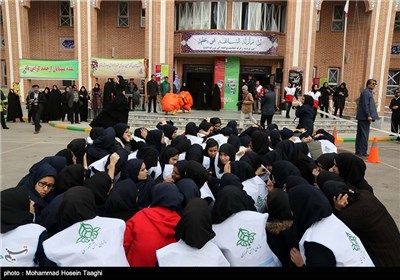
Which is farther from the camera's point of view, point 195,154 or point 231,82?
point 231,82

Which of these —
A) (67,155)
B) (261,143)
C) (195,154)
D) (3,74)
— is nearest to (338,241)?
(195,154)

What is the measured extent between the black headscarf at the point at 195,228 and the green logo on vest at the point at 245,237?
11.9 inches

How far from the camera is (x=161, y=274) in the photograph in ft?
6.53

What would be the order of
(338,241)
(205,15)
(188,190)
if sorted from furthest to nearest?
(205,15) < (188,190) < (338,241)

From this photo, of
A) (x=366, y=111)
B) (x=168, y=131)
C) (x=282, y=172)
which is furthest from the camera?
(x=366, y=111)

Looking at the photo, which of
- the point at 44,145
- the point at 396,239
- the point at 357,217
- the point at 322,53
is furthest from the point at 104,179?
the point at 322,53

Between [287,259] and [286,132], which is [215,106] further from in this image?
[287,259]

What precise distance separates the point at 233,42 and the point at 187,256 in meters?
18.1

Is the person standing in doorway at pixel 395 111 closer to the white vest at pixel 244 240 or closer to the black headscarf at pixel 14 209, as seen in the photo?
the white vest at pixel 244 240

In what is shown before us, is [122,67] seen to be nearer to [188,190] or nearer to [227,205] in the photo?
[188,190]

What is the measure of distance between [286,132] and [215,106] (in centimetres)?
1354

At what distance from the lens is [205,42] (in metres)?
19.1

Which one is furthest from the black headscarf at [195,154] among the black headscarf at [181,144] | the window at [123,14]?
the window at [123,14]

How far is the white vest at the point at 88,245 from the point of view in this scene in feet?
6.75
